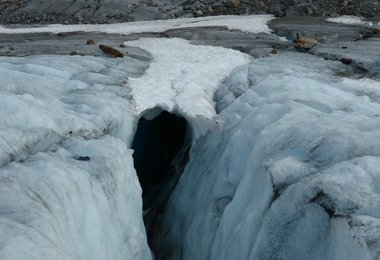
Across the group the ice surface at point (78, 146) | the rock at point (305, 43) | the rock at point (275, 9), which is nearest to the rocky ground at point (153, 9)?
the rock at point (275, 9)

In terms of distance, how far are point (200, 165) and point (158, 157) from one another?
3668mm

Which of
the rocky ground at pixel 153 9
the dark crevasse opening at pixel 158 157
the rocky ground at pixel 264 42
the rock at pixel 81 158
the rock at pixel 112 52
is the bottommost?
the dark crevasse opening at pixel 158 157

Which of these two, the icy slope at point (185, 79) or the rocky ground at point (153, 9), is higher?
the icy slope at point (185, 79)

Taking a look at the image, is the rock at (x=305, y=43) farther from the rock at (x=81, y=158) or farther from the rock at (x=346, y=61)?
the rock at (x=81, y=158)

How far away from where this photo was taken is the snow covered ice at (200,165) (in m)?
5.45

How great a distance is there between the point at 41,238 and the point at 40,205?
2.62ft

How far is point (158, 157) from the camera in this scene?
13.2m

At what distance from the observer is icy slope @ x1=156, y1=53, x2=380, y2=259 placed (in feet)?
18.2

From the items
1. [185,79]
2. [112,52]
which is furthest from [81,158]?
[112,52]

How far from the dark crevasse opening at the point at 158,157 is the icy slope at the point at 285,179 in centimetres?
73

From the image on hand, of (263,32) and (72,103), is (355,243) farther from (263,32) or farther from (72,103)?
(263,32)

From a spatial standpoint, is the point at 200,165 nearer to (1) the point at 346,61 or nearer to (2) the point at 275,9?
(1) the point at 346,61

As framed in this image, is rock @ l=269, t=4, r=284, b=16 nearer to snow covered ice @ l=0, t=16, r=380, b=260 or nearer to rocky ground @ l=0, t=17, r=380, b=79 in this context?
rocky ground @ l=0, t=17, r=380, b=79

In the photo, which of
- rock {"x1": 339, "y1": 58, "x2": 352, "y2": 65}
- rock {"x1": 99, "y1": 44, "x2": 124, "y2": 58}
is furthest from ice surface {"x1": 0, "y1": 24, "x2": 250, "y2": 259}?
rock {"x1": 339, "y1": 58, "x2": 352, "y2": 65}
